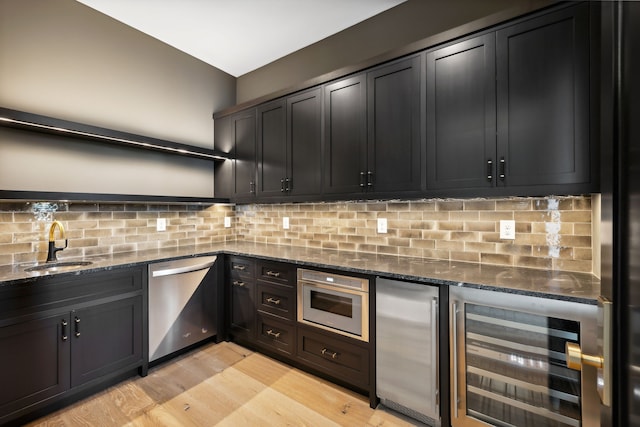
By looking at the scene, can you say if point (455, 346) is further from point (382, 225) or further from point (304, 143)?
point (304, 143)

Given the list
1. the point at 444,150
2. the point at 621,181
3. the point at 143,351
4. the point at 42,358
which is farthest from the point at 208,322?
the point at 621,181

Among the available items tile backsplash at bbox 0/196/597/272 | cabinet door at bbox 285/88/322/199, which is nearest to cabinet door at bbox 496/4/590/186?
tile backsplash at bbox 0/196/597/272

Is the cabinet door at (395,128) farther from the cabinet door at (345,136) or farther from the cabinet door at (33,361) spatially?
the cabinet door at (33,361)

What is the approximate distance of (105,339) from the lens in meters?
2.23

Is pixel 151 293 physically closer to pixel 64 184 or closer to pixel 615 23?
pixel 64 184

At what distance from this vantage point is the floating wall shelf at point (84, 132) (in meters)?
2.06

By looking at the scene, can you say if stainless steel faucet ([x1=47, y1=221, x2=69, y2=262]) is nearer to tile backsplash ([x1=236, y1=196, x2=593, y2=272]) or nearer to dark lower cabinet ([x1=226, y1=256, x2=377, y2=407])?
dark lower cabinet ([x1=226, y1=256, x2=377, y2=407])

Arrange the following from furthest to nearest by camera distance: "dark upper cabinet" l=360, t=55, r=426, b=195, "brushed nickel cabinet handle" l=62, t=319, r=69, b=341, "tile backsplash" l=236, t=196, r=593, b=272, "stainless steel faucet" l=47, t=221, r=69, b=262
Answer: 1. "stainless steel faucet" l=47, t=221, r=69, b=262
2. "dark upper cabinet" l=360, t=55, r=426, b=195
3. "brushed nickel cabinet handle" l=62, t=319, r=69, b=341
4. "tile backsplash" l=236, t=196, r=593, b=272

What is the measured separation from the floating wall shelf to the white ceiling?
114 cm

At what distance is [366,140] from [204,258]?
1.88 meters

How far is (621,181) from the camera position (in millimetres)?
476

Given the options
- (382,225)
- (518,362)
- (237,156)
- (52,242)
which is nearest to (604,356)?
(518,362)

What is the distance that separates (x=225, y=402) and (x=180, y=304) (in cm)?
98

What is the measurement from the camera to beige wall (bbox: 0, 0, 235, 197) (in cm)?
229
